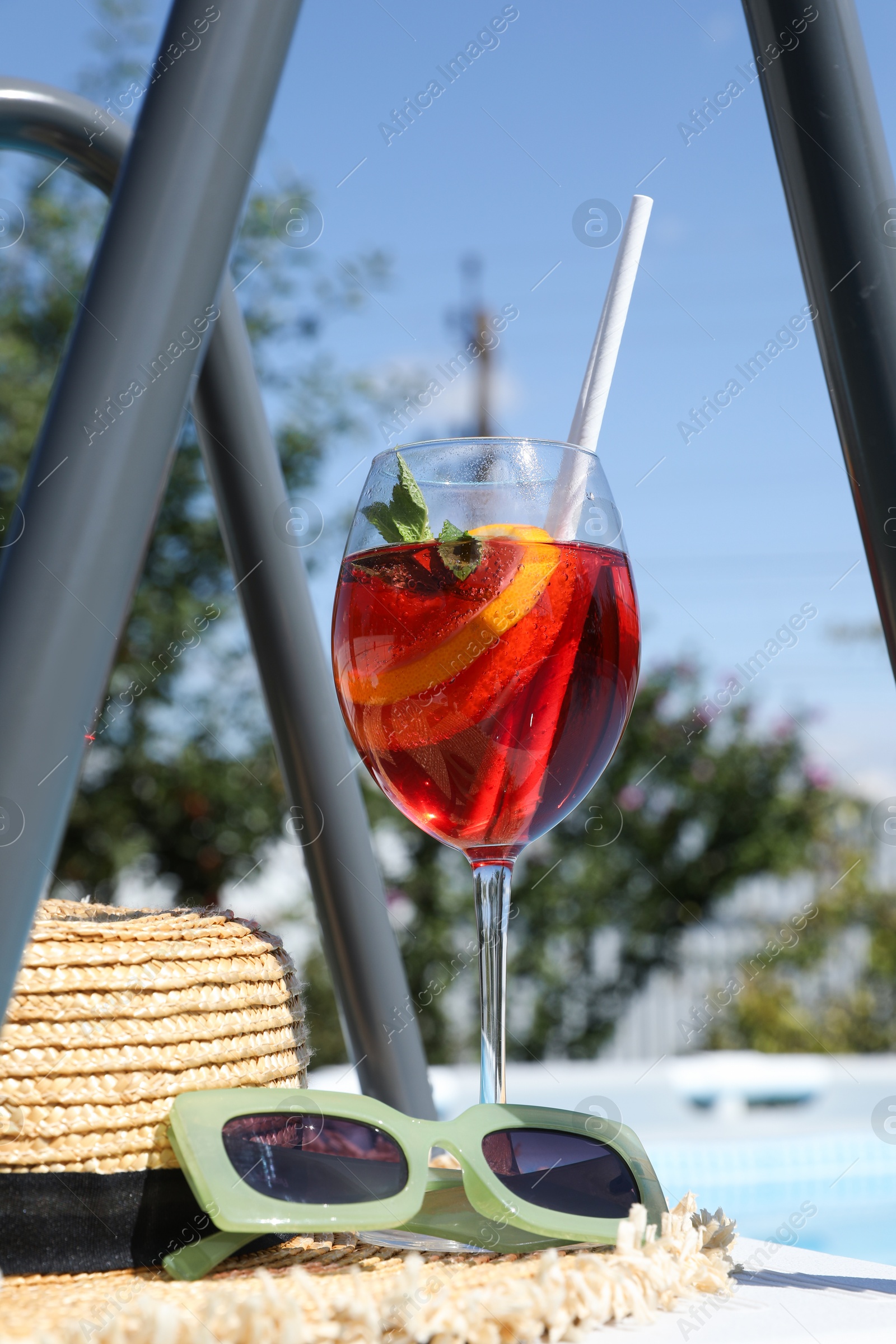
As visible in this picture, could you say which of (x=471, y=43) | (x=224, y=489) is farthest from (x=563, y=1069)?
(x=224, y=489)

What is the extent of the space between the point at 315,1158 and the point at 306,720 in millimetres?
545

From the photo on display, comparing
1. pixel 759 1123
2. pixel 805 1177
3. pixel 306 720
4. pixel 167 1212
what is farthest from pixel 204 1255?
pixel 759 1123

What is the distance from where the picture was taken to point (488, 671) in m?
0.81

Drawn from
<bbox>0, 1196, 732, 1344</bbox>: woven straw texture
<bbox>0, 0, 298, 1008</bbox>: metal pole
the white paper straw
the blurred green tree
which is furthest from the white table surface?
the blurred green tree

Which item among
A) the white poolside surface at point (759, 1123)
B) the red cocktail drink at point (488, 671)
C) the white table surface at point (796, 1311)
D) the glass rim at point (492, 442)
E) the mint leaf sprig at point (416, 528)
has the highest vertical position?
the glass rim at point (492, 442)

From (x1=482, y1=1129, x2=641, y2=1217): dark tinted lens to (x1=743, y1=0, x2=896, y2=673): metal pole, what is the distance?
389 millimetres

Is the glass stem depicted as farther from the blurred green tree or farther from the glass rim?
the blurred green tree

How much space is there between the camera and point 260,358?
5598mm

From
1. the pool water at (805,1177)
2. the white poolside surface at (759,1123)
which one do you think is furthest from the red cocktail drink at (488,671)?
the pool water at (805,1177)

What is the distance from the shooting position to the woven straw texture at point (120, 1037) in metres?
0.68

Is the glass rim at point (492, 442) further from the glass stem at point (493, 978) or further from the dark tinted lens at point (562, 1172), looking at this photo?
the dark tinted lens at point (562, 1172)

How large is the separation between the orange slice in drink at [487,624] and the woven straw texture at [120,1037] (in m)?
0.23

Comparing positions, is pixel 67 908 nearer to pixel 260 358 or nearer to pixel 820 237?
pixel 820 237

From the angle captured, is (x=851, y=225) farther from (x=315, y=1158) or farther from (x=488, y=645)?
(x=315, y=1158)
